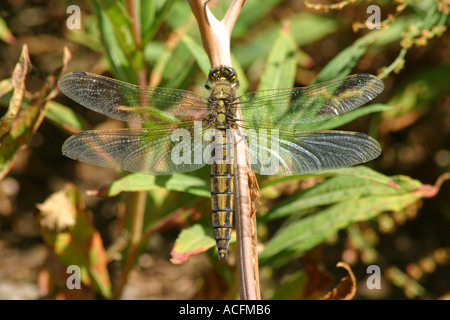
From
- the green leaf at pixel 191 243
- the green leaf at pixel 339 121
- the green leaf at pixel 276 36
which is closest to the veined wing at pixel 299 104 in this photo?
the green leaf at pixel 339 121

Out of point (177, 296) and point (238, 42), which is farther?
point (238, 42)

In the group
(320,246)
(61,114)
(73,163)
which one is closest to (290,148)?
(320,246)

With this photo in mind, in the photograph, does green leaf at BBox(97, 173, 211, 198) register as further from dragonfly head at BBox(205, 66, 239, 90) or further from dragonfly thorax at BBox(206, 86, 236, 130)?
dragonfly head at BBox(205, 66, 239, 90)

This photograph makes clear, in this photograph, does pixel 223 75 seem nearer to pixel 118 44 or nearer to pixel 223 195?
pixel 223 195

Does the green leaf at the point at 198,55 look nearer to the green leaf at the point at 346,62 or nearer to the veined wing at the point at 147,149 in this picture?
the veined wing at the point at 147,149

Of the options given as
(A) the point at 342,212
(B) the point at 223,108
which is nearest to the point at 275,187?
(A) the point at 342,212

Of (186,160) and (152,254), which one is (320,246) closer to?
(186,160)
